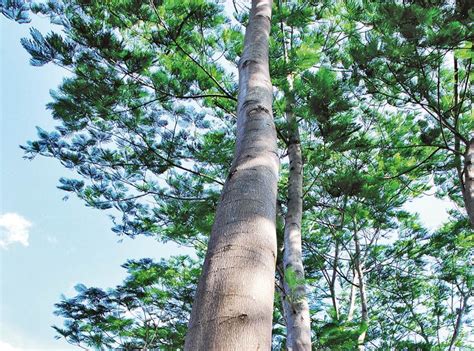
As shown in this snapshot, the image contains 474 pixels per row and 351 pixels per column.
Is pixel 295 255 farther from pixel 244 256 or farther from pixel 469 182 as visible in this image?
pixel 244 256

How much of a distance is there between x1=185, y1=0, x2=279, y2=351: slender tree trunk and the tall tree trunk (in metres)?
1.44

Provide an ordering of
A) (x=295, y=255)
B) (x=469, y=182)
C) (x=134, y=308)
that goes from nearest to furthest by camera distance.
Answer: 1. (x=295, y=255)
2. (x=469, y=182)
3. (x=134, y=308)

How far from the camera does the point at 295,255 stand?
3465 millimetres

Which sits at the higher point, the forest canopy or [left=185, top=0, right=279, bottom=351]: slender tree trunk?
the forest canopy

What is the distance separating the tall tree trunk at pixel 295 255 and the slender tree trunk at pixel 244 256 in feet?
4.74

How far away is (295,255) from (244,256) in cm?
273

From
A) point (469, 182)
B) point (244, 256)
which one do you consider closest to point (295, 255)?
point (469, 182)

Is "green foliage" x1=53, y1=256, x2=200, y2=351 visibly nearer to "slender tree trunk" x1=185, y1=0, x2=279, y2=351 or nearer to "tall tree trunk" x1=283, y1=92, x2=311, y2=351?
"tall tree trunk" x1=283, y1=92, x2=311, y2=351

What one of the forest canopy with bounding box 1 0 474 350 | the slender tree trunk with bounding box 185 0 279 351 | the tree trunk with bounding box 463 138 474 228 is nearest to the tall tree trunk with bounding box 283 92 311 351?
the forest canopy with bounding box 1 0 474 350

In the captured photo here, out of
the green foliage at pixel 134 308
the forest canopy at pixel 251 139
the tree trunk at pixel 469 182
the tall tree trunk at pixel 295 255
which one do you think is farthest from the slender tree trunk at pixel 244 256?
the green foliage at pixel 134 308

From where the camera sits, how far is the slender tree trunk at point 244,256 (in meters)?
0.71

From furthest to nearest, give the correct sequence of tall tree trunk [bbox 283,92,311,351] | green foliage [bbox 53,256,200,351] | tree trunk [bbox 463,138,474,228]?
green foliage [bbox 53,256,200,351]
tree trunk [bbox 463,138,474,228]
tall tree trunk [bbox 283,92,311,351]

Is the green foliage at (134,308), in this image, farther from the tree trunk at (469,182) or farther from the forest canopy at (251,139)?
the tree trunk at (469,182)

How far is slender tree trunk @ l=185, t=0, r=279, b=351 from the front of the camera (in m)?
0.71
